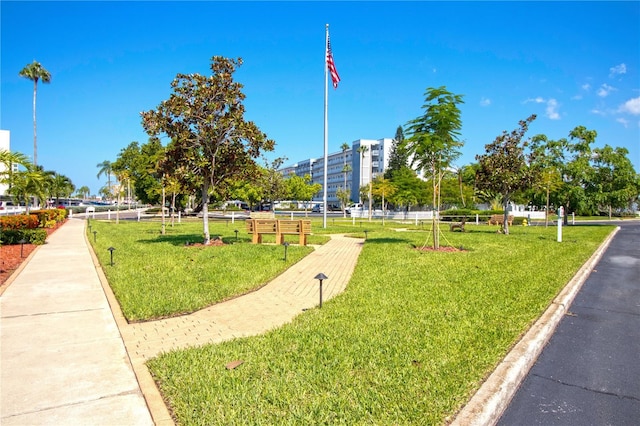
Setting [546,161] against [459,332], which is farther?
[546,161]

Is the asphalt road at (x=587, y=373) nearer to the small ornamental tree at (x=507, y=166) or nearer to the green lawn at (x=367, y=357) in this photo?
the green lawn at (x=367, y=357)

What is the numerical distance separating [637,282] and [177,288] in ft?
32.0

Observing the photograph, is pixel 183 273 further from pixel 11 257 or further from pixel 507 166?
pixel 507 166

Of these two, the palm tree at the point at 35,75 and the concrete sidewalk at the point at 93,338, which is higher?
the palm tree at the point at 35,75

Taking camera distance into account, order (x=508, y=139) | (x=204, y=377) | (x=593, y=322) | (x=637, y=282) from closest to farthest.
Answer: (x=204, y=377)
(x=593, y=322)
(x=637, y=282)
(x=508, y=139)

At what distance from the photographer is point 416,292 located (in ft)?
24.0

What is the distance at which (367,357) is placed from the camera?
4.35 m

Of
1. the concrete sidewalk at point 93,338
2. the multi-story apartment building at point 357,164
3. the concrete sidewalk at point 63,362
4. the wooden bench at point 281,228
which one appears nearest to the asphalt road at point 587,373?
the concrete sidewalk at point 93,338

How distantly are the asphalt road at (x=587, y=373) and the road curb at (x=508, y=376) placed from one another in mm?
70

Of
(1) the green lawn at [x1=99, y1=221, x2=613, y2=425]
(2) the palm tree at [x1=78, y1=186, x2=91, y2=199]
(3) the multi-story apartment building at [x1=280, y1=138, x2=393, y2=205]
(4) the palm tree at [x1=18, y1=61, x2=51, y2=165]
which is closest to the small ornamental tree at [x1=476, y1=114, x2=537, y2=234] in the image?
(1) the green lawn at [x1=99, y1=221, x2=613, y2=425]

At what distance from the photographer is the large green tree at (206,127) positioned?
13.6 m

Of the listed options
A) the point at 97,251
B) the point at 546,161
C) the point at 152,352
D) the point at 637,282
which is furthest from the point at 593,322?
the point at 546,161

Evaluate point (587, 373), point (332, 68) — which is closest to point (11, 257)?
point (587, 373)

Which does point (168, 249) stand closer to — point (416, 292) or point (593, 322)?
point (416, 292)
